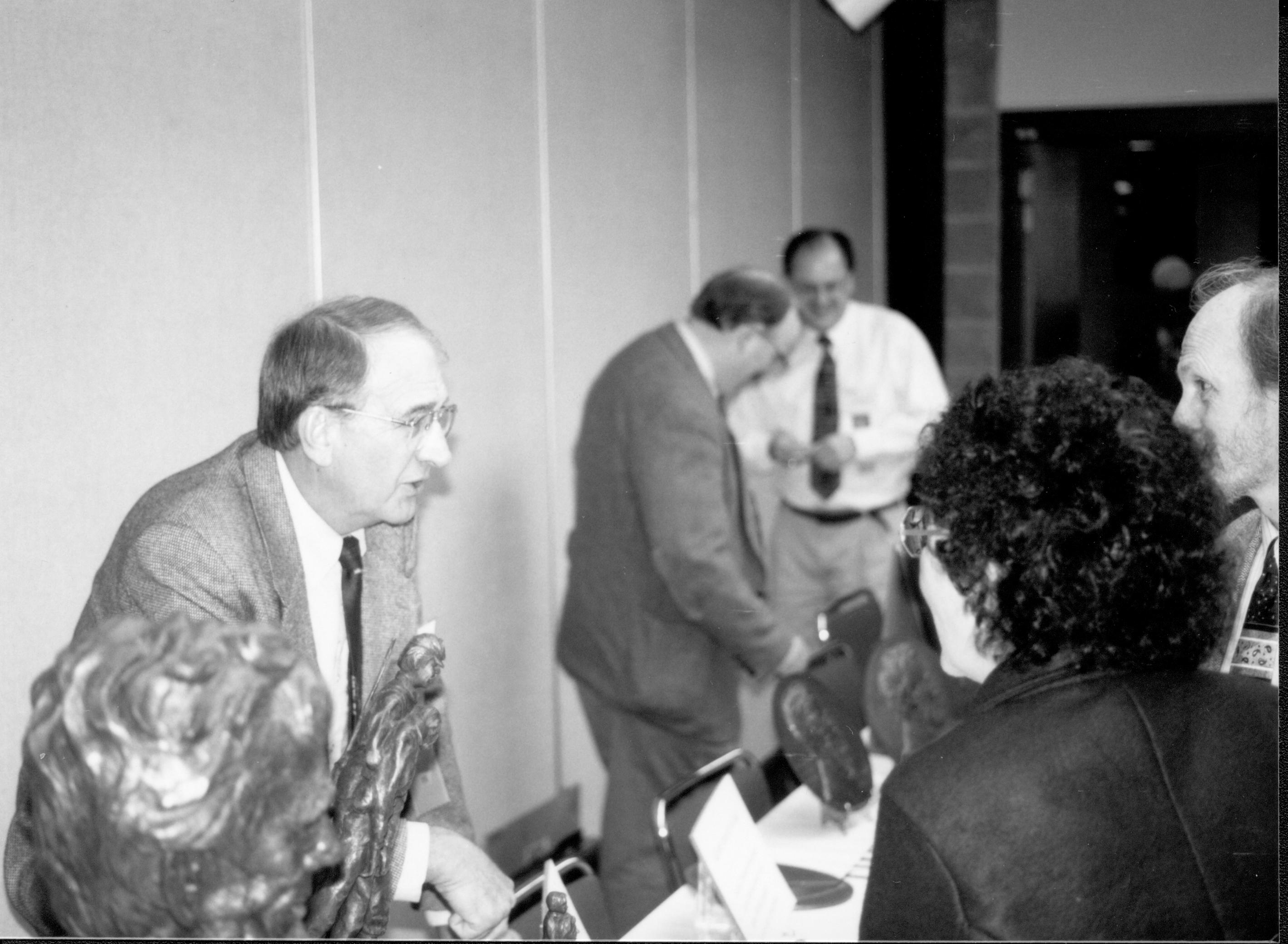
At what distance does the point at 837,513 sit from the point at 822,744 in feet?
6.79

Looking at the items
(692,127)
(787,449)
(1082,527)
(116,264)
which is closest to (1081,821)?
(1082,527)

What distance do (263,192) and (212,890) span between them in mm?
1340

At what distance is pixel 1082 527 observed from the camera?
4.85ft

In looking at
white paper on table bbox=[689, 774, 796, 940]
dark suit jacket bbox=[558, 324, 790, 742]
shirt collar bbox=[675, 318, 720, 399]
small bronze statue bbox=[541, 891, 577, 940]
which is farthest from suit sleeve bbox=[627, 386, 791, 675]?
small bronze statue bbox=[541, 891, 577, 940]

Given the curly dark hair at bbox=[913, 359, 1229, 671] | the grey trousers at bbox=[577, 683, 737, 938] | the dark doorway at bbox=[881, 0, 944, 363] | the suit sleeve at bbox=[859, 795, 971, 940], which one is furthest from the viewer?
the grey trousers at bbox=[577, 683, 737, 938]

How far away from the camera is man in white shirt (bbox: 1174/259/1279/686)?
1.93 metres

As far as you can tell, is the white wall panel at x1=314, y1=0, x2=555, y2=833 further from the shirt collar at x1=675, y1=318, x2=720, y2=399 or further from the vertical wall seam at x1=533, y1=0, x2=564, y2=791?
the shirt collar at x1=675, y1=318, x2=720, y2=399

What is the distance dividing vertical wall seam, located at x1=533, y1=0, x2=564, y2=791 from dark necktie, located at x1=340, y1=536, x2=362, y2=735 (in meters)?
1.14

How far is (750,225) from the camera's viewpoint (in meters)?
4.06

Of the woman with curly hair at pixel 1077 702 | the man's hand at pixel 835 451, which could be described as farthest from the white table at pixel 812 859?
the man's hand at pixel 835 451

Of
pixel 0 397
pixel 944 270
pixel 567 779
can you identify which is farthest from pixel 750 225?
pixel 0 397

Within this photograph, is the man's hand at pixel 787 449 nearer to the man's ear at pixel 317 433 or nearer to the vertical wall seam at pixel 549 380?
the vertical wall seam at pixel 549 380

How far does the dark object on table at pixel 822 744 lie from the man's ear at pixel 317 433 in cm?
106

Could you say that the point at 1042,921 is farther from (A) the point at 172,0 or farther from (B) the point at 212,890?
(A) the point at 172,0
